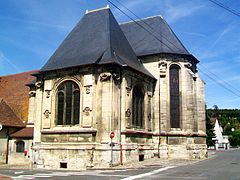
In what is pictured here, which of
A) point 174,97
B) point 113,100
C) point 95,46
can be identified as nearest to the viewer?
point 113,100

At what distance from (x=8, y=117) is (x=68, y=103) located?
8.02 m

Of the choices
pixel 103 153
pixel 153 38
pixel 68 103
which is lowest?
pixel 103 153

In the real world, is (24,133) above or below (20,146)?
above

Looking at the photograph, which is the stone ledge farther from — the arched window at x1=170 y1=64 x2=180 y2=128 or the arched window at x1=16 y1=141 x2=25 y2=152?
the arched window at x1=170 y1=64 x2=180 y2=128

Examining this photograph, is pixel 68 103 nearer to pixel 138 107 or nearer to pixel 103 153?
pixel 103 153

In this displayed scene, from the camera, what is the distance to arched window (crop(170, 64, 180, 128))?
25031 millimetres

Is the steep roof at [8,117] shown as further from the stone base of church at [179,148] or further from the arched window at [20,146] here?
the stone base of church at [179,148]

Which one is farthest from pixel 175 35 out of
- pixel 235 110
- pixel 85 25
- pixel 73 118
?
pixel 235 110

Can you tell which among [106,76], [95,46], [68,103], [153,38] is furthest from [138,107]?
[153,38]

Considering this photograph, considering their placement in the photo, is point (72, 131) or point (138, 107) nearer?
point (72, 131)

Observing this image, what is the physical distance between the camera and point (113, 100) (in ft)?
65.7

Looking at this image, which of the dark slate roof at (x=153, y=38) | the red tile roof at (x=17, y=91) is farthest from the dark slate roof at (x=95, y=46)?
the red tile roof at (x=17, y=91)

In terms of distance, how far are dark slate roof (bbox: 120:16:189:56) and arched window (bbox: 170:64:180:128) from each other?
5.03ft

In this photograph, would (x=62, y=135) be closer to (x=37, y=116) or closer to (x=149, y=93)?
(x=37, y=116)
